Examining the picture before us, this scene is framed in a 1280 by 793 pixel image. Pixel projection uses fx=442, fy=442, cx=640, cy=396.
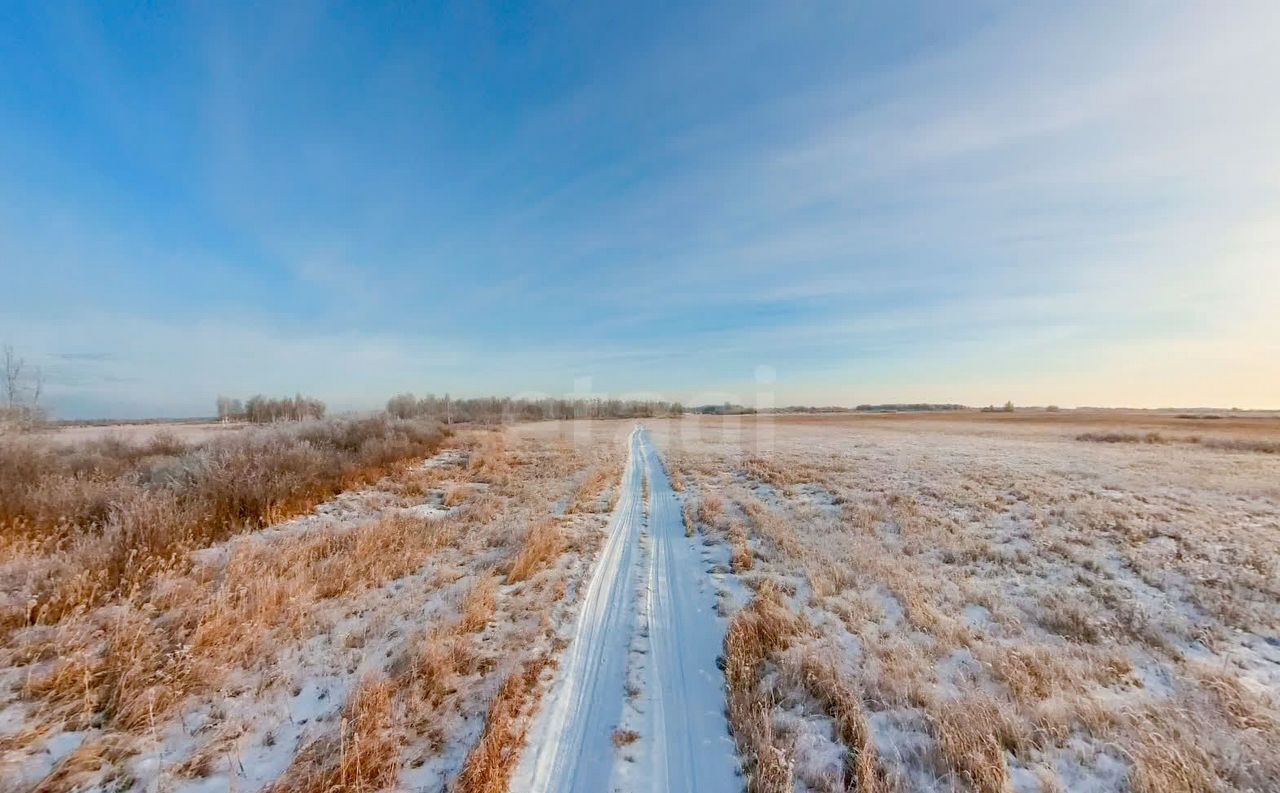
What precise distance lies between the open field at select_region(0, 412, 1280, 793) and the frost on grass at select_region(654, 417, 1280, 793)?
4cm

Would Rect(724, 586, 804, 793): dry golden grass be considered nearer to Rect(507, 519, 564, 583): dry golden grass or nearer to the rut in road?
the rut in road

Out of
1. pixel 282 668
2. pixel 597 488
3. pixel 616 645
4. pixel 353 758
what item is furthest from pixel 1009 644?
pixel 597 488

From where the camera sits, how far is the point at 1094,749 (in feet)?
13.1

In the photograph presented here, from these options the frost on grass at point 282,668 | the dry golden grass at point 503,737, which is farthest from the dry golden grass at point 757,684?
the frost on grass at point 282,668

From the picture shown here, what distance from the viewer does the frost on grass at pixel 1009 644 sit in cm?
387

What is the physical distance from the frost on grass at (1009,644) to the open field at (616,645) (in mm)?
37

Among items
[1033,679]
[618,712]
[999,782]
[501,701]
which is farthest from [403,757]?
[1033,679]

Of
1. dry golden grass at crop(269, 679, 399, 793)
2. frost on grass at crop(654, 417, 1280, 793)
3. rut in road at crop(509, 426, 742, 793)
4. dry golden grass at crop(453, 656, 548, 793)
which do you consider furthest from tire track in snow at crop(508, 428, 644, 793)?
frost on grass at crop(654, 417, 1280, 793)

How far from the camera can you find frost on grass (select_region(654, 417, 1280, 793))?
3871 millimetres

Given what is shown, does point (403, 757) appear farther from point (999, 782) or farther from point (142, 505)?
point (142, 505)

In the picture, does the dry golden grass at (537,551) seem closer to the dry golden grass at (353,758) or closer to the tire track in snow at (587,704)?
the tire track in snow at (587,704)

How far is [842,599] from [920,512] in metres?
6.72

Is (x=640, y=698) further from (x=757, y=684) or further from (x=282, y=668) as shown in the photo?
(x=282, y=668)

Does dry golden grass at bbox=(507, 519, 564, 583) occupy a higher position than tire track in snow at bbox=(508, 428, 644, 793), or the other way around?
dry golden grass at bbox=(507, 519, 564, 583)
